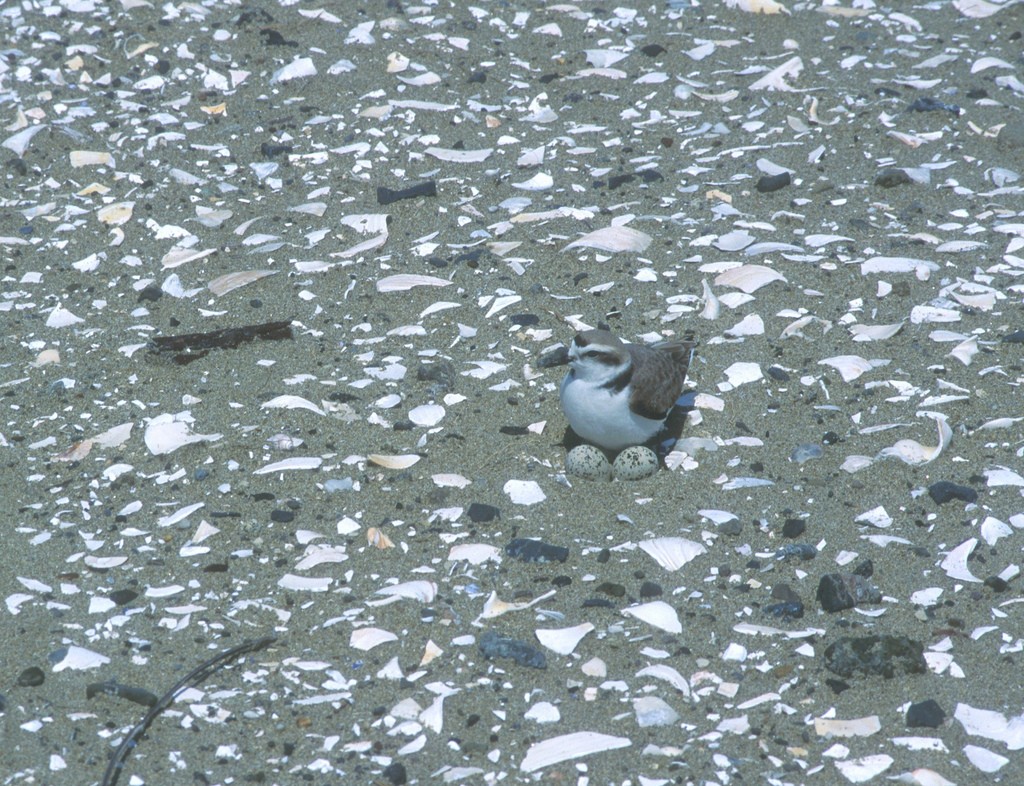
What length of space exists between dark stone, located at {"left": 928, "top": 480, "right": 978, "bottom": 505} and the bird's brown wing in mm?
1341

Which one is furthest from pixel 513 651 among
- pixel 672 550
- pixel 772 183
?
pixel 772 183

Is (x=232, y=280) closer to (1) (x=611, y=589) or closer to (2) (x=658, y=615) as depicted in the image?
(1) (x=611, y=589)

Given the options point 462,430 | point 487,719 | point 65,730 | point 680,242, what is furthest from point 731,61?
point 65,730

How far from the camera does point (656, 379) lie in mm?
→ 5516

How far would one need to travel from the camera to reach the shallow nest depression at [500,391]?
14.5ft

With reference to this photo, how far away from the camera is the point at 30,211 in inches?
307

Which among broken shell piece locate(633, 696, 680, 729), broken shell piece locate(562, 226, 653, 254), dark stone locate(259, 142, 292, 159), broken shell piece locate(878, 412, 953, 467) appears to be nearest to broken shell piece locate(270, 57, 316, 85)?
dark stone locate(259, 142, 292, 159)

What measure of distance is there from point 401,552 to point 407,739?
1.09m

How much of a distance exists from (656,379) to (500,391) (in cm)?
104

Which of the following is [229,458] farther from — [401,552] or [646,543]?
[646,543]

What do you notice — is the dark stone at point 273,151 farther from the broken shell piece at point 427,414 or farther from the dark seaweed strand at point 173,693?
the dark seaweed strand at point 173,693

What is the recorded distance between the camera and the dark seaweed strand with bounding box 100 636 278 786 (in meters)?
4.12

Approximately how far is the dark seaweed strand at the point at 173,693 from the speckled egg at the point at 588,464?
5.55 ft

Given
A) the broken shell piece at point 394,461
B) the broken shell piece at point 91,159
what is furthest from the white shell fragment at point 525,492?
the broken shell piece at point 91,159
